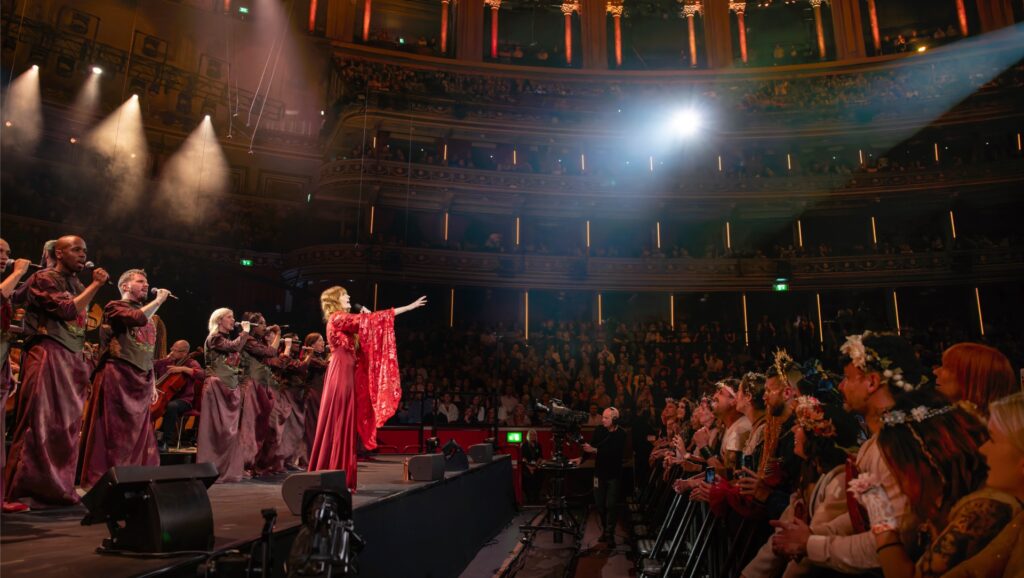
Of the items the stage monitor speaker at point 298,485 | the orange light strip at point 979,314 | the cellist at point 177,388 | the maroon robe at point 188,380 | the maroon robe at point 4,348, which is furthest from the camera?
the orange light strip at point 979,314

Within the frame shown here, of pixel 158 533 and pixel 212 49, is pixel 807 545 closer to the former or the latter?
pixel 158 533

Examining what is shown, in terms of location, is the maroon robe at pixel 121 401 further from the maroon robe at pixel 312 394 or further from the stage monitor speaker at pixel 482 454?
the stage monitor speaker at pixel 482 454

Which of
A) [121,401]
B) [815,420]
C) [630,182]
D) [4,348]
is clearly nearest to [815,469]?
[815,420]

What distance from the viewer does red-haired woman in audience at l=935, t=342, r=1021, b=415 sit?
2223 millimetres

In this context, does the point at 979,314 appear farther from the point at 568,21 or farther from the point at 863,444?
the point at 863,444

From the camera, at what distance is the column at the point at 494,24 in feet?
79.0

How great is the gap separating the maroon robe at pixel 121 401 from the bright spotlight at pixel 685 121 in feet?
69.0

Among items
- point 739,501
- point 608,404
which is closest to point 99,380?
point 739,501

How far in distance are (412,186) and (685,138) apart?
33.3 ft

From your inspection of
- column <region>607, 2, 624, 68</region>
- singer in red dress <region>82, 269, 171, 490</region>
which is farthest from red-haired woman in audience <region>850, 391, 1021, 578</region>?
column <region>607, 2, 624, 68</region>

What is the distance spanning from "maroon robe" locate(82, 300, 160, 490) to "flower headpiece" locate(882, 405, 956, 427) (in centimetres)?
471

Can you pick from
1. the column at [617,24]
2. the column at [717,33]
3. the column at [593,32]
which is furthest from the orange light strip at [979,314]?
the column at [593,32]

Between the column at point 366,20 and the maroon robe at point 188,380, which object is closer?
the maroon robe at point 188,380

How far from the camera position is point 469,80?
22688 millimetres
